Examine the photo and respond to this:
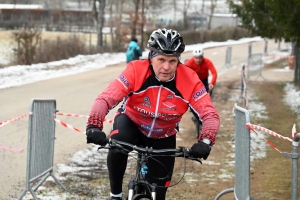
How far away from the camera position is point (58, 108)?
15.6 m

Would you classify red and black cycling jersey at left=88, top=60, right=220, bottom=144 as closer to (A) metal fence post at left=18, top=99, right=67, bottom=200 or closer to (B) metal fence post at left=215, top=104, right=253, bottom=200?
(B) metal fence post at left=215, top=104, right=253, bottom=200

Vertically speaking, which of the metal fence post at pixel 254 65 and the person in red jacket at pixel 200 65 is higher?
the person in red jacket at pixel 200 65

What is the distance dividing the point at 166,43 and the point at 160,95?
444 millimetres

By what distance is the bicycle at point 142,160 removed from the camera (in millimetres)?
4422

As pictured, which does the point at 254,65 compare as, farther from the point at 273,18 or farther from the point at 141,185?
the point at 141,185

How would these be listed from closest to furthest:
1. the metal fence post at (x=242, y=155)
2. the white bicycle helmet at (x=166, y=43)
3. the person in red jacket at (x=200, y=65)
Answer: the white bicycle helmet at (x=166, y=43) → the metal fence post at (x=242, y=155) → the person in red jacket at (x=200, y=65)

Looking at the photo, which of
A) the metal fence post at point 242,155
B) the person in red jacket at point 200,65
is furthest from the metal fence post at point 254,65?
the metal fence post at point 242,155

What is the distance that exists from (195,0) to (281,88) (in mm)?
128322

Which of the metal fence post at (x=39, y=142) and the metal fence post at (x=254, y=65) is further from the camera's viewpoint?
the metal fence post at (x=254, y=65)

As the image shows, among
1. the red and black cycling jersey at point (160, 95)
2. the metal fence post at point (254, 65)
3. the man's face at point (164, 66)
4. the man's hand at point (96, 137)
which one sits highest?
the man's face at point (164, 66)

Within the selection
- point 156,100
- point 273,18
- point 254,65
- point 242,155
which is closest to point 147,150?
point 156,100

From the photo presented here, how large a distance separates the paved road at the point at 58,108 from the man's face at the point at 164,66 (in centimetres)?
383

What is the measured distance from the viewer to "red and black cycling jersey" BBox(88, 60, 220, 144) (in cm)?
476

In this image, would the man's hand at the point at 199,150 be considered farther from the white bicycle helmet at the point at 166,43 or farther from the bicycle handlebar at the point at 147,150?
the white bicycle helmet at the point at 166,43
